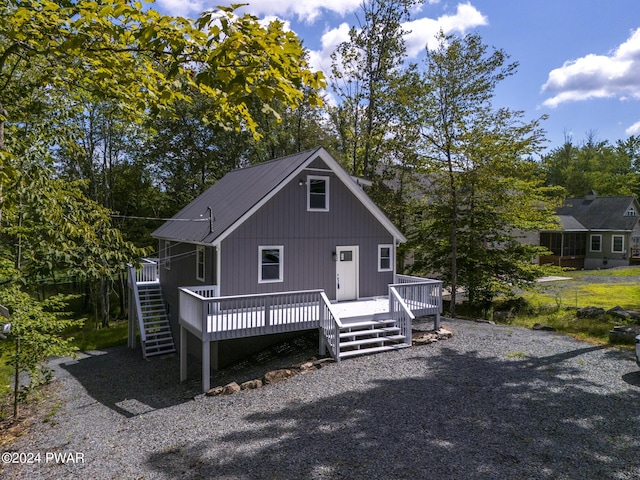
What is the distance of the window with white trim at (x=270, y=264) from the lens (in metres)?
13.1

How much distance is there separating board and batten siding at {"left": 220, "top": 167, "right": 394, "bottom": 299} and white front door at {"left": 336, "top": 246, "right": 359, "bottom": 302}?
0.64 feet

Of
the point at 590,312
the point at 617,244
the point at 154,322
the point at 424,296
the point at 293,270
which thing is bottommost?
the point at 154,322

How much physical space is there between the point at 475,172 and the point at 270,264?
8.80 m

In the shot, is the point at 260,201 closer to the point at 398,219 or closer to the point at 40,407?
the point at 40,407

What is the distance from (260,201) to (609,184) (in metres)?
52.6

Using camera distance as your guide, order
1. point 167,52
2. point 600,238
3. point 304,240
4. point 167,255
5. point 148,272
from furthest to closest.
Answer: point 600,238 < point 148,272 < point 167,255 < point 304,240 < point 167,52

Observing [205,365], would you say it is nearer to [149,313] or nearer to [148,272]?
[149,313]

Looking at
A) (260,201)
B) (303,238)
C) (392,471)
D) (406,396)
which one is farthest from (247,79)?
(303,238)

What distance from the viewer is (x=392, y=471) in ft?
20.1

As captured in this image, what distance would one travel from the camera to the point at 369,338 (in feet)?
40.7

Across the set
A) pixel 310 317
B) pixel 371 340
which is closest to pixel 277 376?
pixel 310 317

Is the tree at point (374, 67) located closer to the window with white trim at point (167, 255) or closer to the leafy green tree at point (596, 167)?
the window with white trim at point (167, 255)

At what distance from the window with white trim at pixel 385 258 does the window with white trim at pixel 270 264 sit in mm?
3806

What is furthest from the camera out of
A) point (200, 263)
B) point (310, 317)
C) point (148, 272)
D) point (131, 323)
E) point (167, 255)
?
point (148, 272)
